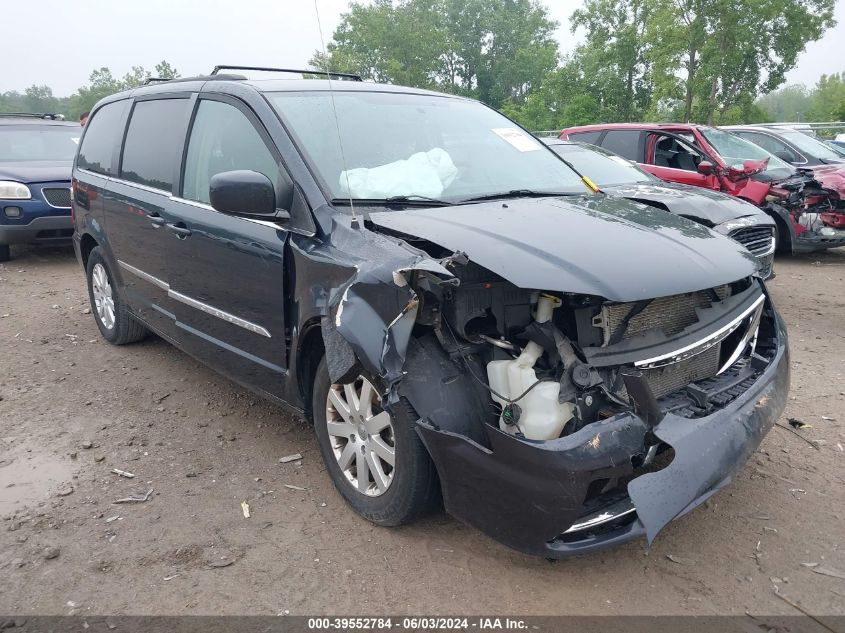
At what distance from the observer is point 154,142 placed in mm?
4484

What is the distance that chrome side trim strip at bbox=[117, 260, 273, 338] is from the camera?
3.47m

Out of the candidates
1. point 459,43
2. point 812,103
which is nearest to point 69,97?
point 459,43

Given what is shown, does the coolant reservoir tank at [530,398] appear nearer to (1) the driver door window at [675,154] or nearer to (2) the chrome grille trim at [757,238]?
(2) the chrome grille trim at [757,238]

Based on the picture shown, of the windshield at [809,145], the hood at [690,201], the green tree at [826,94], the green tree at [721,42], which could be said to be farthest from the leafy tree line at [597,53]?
the green tree at [826,94]

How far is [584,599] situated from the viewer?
2.54 m

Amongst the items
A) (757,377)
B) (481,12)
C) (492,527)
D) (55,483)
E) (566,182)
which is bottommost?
(55,483)

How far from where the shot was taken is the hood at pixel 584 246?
96.6 inches

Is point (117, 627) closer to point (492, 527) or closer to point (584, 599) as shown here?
point (492, 527)

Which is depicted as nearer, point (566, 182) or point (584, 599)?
point (584, 599)

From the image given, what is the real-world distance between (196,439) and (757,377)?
2917mm

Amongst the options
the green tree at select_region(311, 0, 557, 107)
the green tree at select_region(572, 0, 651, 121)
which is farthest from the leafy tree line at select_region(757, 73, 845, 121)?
the green tree at select_region(311, 0, 557, 107)

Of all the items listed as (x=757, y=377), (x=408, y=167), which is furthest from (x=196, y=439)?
(x=757, y=377)

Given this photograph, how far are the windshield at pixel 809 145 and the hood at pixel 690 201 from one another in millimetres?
4976

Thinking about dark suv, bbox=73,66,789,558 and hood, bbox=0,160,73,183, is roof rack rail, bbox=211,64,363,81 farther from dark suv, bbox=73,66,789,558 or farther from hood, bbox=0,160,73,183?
hood, bbox=0,160,73,183
